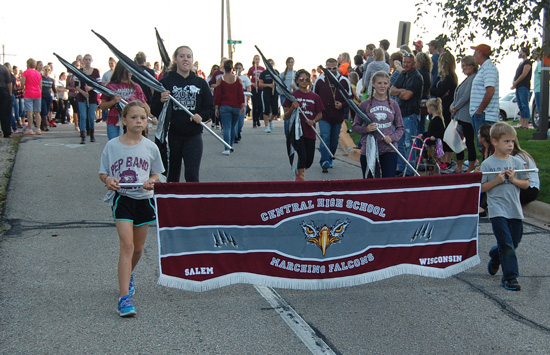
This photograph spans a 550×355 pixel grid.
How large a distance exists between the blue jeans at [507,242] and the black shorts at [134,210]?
2.96m

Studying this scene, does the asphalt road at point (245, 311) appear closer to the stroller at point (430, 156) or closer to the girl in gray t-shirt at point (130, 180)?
the girl in gray t-shirt at point (130, 180)

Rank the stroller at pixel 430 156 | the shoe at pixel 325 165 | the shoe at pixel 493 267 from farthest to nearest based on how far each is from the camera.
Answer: the shoe at pixel 325 165 < the stroller at pixel 430 156 < the shoe at pixel 493 267

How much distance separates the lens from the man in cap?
32.0 feet

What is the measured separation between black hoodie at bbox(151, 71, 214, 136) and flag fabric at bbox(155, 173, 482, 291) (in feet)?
8.01

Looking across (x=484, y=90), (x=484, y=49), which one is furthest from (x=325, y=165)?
(x=484, y=49)

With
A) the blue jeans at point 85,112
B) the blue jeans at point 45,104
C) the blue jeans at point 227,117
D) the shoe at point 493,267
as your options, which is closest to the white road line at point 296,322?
the shoe at point 493,267

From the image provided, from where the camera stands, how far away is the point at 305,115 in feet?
34.5

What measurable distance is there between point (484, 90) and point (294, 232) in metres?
5.75

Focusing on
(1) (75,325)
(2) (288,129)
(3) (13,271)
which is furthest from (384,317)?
(2) (288,129)

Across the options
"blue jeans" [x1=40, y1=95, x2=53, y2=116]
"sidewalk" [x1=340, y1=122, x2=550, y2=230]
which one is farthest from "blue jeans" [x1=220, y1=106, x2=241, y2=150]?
"blue jeans" [x1=40, y1=95, x2=53, y2=116]

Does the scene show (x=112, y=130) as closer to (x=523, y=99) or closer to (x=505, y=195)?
(x=505, y=195)

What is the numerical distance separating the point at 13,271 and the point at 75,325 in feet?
5.35

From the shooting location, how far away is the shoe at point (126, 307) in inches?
195

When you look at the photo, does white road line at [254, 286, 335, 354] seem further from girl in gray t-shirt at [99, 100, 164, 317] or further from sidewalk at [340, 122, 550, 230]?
sidewalk at [340, 122, 550, 230]
